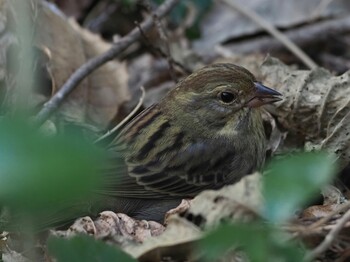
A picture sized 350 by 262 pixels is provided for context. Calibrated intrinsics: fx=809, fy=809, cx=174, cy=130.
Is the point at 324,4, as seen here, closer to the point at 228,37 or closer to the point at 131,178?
the point at 228,37

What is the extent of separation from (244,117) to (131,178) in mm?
678

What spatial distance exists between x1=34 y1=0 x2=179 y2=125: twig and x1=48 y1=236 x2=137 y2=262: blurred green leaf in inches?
70.8

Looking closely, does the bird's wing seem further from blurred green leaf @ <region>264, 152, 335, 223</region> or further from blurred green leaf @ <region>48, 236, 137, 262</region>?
blurred green leaf @ <region>264, 152, 335, 223</region>

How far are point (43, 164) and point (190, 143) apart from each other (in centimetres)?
249

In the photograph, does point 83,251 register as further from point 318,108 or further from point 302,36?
point 302,36

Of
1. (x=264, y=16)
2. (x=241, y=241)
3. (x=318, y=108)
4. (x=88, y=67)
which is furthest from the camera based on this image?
(x=264, y=16)

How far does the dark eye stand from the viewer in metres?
3.94

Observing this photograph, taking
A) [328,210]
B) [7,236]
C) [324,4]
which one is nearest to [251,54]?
[324,4]

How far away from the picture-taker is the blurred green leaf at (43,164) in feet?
4.56

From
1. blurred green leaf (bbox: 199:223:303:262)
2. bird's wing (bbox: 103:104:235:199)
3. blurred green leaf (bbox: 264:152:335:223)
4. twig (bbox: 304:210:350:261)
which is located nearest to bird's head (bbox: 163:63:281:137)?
bird's wing (bbox: 103:104:235:199)

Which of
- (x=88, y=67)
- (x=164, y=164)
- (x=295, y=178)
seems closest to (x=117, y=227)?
(x=164, y=164)

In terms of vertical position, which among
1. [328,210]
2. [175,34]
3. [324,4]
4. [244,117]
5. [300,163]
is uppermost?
[324,4]

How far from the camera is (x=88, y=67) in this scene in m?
4.75

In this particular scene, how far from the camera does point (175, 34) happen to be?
20.2 ft
